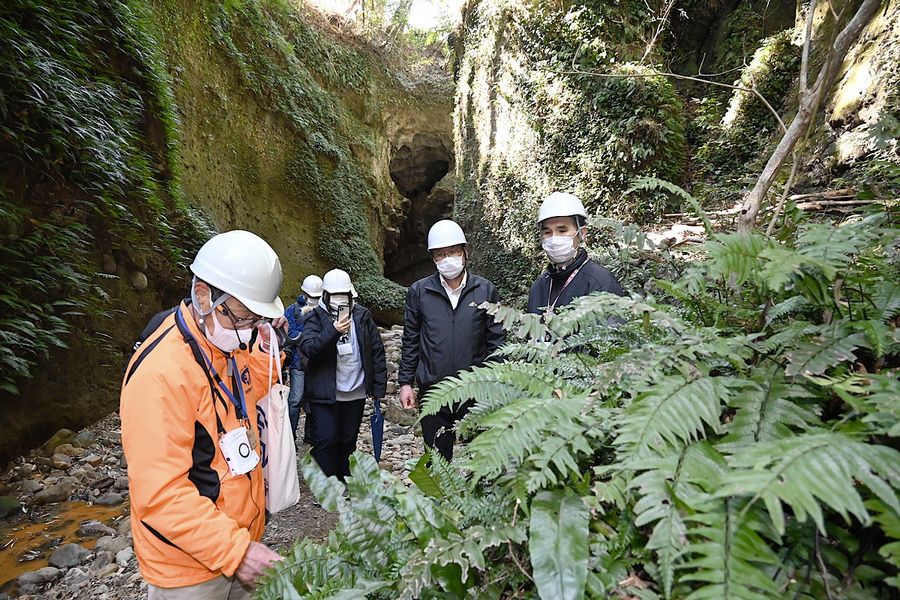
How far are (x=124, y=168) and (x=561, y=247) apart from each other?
5.63 meters

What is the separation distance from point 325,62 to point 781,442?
16853 millimetres

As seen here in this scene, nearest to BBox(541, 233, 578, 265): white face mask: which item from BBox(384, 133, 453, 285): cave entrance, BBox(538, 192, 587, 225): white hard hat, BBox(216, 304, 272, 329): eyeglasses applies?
BBox(538, 192, 587, 225): white hard hat

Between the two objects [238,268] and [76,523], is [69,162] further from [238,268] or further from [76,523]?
[238,268]

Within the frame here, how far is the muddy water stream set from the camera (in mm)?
3277

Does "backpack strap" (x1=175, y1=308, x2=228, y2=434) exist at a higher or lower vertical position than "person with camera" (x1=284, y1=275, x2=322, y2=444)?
higher

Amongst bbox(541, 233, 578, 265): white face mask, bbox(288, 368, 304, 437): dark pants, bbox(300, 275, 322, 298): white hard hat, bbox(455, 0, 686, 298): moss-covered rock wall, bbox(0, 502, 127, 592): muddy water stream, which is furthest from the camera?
bbox(455, 0, 686, 298): moss-covered rock wall

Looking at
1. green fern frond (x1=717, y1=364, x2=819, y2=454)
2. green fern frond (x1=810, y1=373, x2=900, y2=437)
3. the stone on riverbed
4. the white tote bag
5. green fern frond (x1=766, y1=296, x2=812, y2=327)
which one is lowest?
the stone on riverbed

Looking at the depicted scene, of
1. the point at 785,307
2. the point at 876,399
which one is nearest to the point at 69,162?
the point at 785,307

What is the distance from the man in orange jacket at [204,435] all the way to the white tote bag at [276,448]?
8 centimetres

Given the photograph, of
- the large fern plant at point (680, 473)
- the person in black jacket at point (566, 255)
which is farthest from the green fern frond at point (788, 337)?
the person in black jacket at point (566, 255)

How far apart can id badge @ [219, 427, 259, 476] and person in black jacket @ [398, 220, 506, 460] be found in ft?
5.91

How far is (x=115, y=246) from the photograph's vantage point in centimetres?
545

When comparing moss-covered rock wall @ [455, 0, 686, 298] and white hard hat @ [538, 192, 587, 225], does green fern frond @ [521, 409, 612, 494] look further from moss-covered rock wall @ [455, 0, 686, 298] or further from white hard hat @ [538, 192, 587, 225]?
moss-covered rock wall @ [455, 0, 686, 298]

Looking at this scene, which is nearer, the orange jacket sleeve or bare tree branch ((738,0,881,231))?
the orange jacket sleeve
